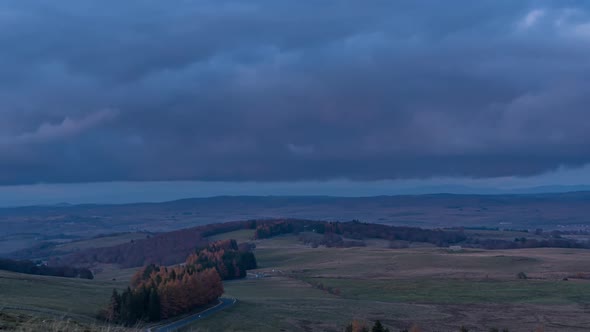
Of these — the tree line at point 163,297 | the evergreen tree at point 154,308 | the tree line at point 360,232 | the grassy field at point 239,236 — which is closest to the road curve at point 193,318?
the tree line at point 163,297

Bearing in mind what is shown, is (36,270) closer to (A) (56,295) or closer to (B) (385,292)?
(A) (56,295)

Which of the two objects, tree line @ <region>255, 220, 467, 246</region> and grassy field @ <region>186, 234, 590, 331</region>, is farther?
tree line @ <region>255, 220, 467, 246</region>

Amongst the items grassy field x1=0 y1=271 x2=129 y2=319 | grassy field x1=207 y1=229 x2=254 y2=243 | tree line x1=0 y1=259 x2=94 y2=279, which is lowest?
tree line x1=0 y1=259 x2=94 y2=279

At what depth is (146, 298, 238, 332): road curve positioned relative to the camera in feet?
169

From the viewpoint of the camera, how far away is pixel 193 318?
2383 inches

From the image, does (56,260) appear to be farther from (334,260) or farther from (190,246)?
(334,260)

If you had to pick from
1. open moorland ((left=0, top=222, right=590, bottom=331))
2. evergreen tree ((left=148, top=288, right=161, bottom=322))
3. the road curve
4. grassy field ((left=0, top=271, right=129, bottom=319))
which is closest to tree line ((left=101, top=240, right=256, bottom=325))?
evergreen tree ((left=148, top=288, right=161, bottom=322))

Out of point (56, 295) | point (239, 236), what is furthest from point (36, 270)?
point (239, 236)

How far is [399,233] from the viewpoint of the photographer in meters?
192

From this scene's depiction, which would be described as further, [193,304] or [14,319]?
[193,304]

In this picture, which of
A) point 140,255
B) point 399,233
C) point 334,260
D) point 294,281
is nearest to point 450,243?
point 399,233

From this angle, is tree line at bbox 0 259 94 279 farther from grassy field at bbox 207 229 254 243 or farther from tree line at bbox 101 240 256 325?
grassy field at bbox 207 229 254 243

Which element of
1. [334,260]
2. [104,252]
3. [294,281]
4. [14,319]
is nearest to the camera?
[14,319]

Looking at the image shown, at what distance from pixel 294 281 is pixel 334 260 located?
96.5 feet
